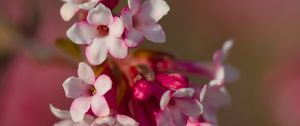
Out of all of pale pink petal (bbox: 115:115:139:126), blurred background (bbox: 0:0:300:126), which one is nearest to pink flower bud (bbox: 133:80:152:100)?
pale pink petal (bbox: 115:115:139:126)

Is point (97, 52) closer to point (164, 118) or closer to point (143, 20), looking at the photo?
point (143, 20)

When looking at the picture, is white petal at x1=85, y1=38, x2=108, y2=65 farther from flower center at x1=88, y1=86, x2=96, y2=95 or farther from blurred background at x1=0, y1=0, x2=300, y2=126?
blurred background at x1=0, y1=0, x2=300, y2=126

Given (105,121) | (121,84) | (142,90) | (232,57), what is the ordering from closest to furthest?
(105,121) → (142,90) → (121,84) → (232,57)

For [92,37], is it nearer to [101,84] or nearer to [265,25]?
[101,84]

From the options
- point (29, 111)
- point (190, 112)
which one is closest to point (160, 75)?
point (190, 112)

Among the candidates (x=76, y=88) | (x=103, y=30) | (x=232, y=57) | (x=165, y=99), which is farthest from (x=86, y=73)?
(x=232, y=57)

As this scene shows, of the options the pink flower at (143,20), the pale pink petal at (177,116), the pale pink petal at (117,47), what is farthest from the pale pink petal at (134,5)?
the pale pink petal at (177,116)
